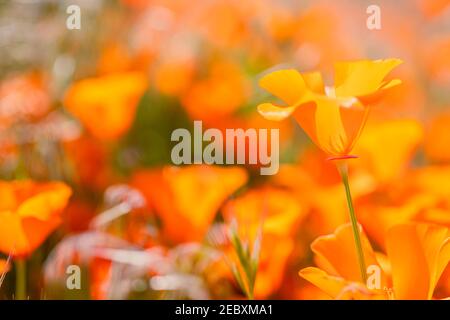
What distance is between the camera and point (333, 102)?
797 millimetres

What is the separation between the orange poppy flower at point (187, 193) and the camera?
0.97 m

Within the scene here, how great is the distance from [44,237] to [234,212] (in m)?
0.24

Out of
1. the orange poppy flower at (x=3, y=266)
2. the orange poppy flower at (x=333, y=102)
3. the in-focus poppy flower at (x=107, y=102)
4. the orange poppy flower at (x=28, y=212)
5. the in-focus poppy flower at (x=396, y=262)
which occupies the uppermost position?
the in-focus poppy flower at (x=107, y=102)

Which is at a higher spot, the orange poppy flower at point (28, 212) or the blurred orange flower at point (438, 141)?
the blurred orange flower at point (438, 141)

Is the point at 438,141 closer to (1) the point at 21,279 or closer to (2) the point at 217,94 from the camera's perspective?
(2) the point at 217,94

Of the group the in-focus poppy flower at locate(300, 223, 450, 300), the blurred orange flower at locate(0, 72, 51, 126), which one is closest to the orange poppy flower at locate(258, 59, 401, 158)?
the in-focus poppy flower at locate(300, 223, 450, 300)

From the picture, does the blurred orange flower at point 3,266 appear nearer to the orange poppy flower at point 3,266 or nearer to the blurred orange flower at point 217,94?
the orange poppy flower at point 3,266

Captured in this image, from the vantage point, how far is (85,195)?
1.00m

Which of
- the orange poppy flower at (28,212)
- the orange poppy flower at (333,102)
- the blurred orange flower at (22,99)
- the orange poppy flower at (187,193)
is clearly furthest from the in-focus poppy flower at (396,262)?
the blurred orange flower at (22,99)

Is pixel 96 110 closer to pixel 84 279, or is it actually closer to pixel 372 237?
pixel 84 279

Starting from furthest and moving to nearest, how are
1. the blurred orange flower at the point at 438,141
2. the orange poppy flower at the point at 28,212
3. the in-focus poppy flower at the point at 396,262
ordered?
the blurred orange flower at the point at 438,141 → the orange poppy flower at the point at 28,212 → the in-focus poppy flower at the point at 396,262

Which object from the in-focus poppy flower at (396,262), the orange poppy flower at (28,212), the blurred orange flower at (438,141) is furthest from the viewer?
the blurred orange flower at (438,141)

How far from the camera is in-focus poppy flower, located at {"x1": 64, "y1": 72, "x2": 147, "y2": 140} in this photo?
0.99 m

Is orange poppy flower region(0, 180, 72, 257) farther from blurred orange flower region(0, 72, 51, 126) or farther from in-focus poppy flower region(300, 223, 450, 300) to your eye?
in-focus poppy flower region(300, 223, 450, 300)
